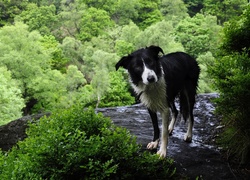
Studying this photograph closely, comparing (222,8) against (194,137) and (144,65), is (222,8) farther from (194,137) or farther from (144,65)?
(144,65)

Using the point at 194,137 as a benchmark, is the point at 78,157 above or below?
above

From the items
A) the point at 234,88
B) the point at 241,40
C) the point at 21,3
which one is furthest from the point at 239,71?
the point at 21,3

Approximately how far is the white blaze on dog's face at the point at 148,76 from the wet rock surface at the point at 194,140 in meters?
1.13

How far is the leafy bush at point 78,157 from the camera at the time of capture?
9.64 feet

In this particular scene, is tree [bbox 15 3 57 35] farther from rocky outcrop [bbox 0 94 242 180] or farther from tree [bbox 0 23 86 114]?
rocky outcrop [bbox 0 94 242 180]

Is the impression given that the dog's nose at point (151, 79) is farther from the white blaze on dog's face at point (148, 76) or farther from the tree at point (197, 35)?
the tree at point (197, 35)

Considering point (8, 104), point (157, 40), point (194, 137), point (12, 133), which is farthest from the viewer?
point (157, 40)

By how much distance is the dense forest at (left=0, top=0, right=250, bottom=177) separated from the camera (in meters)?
3.95

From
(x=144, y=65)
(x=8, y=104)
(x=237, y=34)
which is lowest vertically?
(x=8, y=104)

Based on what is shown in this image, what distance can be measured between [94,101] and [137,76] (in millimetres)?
21350

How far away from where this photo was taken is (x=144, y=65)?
3768 mm

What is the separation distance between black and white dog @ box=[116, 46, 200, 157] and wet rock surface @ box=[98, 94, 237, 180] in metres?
0.23

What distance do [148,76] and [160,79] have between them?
0.34 meters

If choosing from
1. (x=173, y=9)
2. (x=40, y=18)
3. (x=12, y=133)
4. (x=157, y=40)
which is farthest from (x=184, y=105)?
(x=173, y=9)
